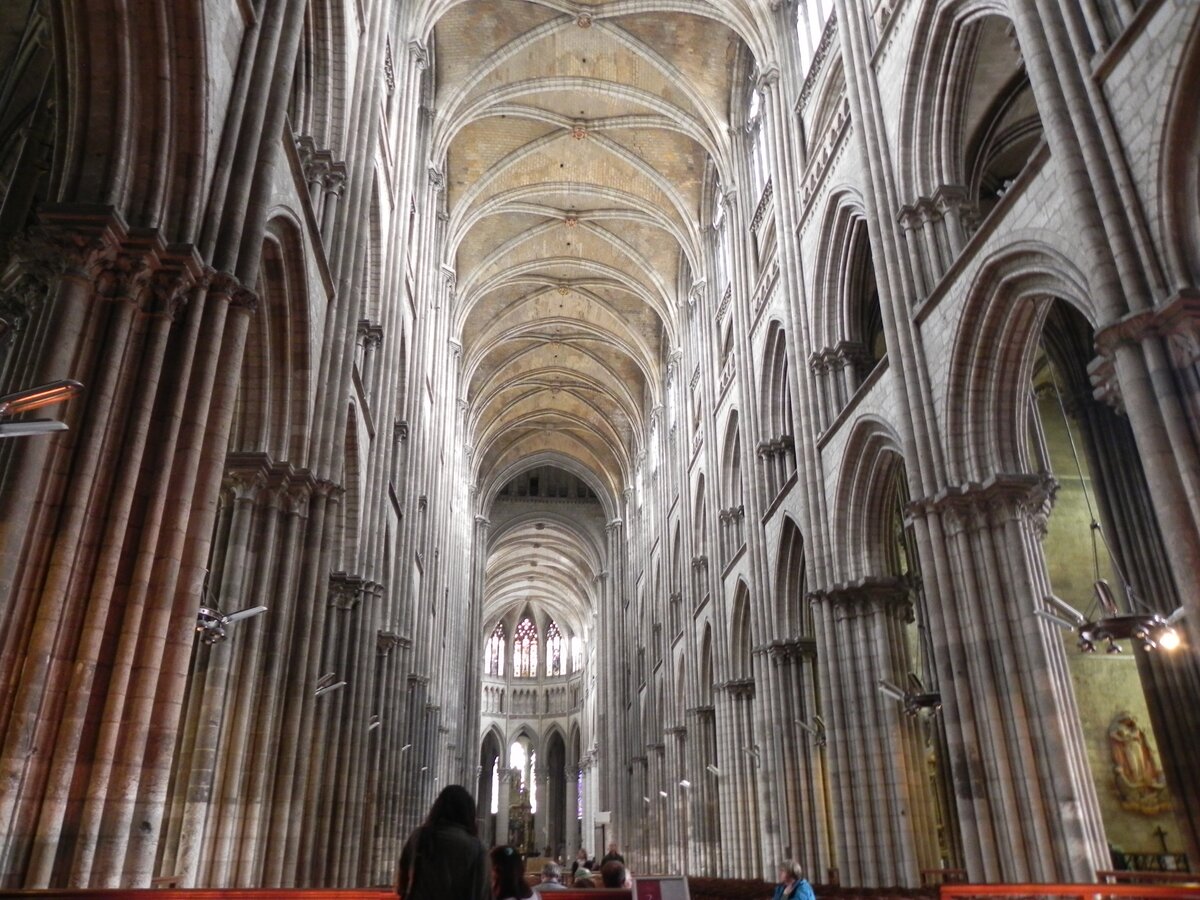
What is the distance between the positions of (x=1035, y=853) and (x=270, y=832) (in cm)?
881

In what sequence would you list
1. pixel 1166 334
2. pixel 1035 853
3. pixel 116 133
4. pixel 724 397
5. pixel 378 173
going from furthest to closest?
pixel 724 397
pixel 378 173
pixel 1035 853
pixel 1166 334
pixel 116 133

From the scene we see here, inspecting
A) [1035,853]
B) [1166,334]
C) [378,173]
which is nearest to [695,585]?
[378,173]

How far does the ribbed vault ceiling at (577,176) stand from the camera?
25.6 metres

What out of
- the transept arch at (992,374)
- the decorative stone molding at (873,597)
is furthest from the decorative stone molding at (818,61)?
the decorative stone molding at (873,597)

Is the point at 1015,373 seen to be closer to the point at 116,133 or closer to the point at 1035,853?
the point at 1035,853

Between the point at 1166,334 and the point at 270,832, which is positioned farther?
the point at 270,832

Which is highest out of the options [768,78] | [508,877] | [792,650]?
[768,78]

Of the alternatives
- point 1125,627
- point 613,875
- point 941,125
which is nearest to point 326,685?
point 613,875

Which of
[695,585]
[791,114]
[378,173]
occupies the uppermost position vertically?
[791,114]

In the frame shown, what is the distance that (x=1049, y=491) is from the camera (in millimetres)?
12016

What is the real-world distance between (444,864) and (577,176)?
30.1 metres

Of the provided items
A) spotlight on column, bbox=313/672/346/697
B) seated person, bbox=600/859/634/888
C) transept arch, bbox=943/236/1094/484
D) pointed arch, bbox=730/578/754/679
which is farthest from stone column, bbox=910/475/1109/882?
pointed arch, bbox=730/578/754/679

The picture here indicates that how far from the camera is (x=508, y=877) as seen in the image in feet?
13.8

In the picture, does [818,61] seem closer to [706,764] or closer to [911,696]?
[911,696]
